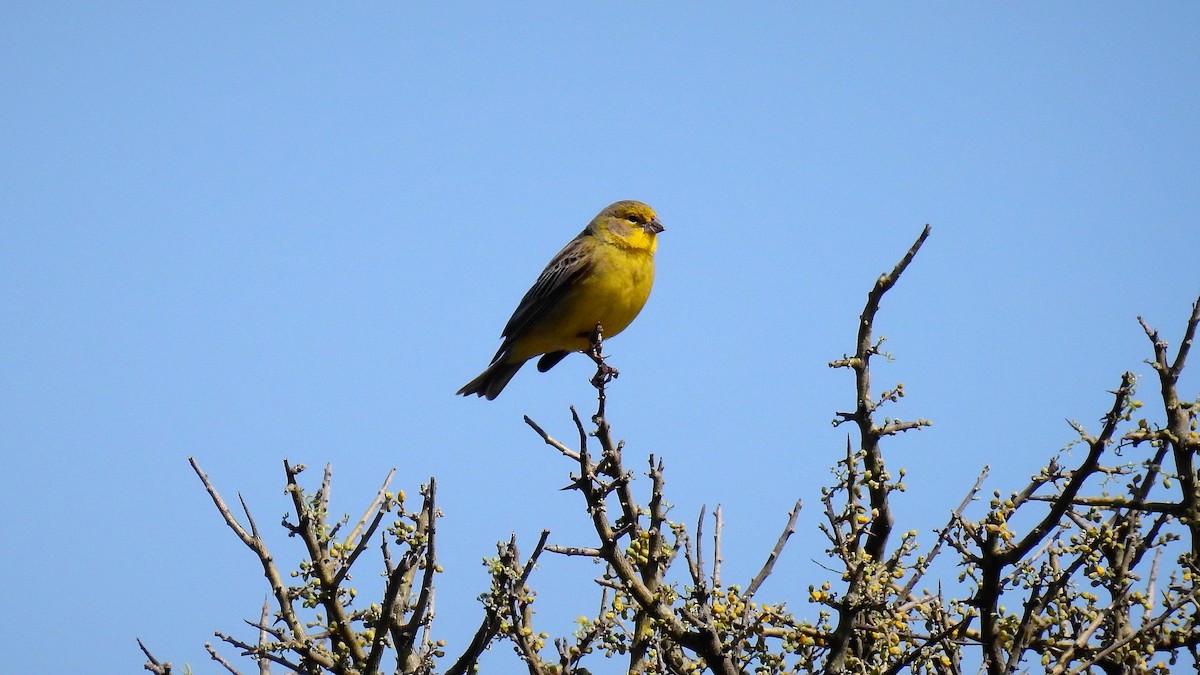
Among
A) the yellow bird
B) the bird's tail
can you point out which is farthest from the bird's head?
the bird's tail

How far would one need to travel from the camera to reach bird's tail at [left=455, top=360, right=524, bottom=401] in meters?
8.39

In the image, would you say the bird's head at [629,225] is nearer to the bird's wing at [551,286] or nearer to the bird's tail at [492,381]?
the bird's wing at [551,286]

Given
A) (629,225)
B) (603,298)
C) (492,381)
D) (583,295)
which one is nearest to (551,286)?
(583,295)

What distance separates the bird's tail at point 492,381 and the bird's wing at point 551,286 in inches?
8.2

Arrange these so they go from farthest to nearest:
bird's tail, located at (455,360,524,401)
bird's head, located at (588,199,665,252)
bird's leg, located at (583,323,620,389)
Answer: bird's tail, located at (455,360,524,401), bird's head, located at (588,199,665,252), bird's leg, located at (583,323,620,389)

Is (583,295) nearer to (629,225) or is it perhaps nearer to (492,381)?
(629,225)

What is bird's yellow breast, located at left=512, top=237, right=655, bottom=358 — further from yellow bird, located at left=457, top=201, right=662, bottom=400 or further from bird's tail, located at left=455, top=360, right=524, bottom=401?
bird's tail, located at left=455, top=360, right=524, bottom=401

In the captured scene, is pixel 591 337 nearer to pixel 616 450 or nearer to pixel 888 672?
pixel 616 450

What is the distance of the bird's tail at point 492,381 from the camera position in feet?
27.5

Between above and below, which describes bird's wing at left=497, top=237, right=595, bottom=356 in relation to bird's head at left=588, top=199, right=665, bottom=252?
below

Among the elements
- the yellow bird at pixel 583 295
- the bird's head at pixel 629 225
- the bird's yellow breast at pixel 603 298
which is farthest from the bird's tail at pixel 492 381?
the bird's head at pixel 629 225

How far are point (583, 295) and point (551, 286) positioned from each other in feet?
1.11

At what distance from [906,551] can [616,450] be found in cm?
120

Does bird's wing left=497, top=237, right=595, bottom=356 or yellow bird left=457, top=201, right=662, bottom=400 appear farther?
bird's wing left=497, top=237, right=595, bottom=356
